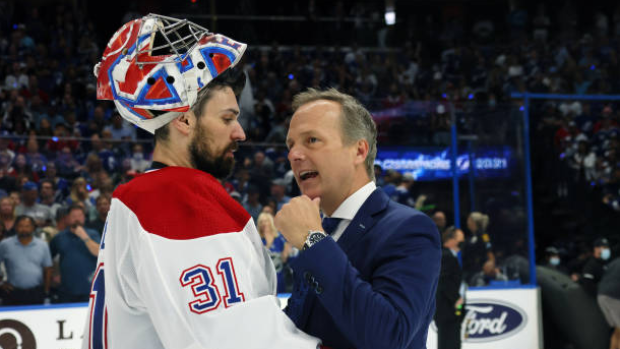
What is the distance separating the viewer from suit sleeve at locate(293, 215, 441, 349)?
5.45ft

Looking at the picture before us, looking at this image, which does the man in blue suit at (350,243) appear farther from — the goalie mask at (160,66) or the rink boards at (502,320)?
the rink boards at (502,320)

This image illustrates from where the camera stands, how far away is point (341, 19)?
17.9 meters

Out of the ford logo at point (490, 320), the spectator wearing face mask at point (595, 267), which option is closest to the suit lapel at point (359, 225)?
the ford logo at point (490, 320)

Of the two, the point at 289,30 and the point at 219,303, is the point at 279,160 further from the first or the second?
the point at 289,30

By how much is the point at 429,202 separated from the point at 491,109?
146 centimetres

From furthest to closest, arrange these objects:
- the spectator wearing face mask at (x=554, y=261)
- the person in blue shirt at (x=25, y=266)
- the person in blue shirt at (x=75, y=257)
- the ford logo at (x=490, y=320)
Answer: the spectator wearing face mask at (x=554, y=261), the ford logo at (x=490, y=320), the person in blue shirt at (x=75, y=257), the person in blue shirt at (x=25, y=266)

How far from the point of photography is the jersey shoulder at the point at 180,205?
1.66 meters

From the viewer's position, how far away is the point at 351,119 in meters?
2.11

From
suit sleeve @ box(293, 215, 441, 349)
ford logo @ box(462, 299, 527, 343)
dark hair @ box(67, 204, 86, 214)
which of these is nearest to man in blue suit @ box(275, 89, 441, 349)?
suit sleeve @ box(293, 215, 441, 349)

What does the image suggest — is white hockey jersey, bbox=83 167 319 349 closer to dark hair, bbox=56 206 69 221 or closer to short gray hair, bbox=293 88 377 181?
short gray hair, bbox=293 88 377 181

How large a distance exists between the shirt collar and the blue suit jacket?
3 centimetres

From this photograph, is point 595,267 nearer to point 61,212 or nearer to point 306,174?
point 61,212

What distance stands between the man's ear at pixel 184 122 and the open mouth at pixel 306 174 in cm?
41

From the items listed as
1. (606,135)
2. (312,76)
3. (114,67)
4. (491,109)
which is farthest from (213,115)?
(312,76)
